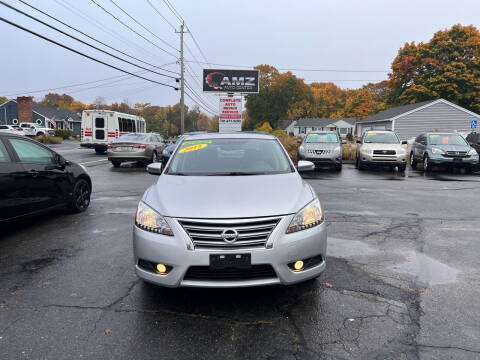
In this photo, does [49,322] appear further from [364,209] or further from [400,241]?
[364,209]

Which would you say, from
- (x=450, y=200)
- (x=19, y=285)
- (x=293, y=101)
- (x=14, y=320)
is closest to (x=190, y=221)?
(x=14, y=320)

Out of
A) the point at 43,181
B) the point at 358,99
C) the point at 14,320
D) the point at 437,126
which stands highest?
the point at 358,99

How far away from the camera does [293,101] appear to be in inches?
3435

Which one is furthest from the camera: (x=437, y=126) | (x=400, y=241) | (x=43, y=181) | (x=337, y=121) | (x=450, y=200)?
(x=337, y=121)

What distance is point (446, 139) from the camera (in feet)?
50.8

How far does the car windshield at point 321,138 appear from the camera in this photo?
1631 cm

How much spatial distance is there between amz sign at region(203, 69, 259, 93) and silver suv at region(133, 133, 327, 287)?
2633 cm

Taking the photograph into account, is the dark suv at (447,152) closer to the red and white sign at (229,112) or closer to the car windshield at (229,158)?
the car windshield at (229,158)

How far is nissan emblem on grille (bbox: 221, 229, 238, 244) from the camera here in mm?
2934

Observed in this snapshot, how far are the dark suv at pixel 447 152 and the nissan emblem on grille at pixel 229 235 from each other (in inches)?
564

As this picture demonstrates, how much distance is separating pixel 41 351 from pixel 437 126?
41104mm

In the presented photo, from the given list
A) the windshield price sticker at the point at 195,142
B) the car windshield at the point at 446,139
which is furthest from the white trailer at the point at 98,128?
the windshield price sticker at the point at 195,142

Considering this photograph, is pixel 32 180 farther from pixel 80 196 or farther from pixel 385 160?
pixel 385 160

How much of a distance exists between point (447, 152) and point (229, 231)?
568 inches
